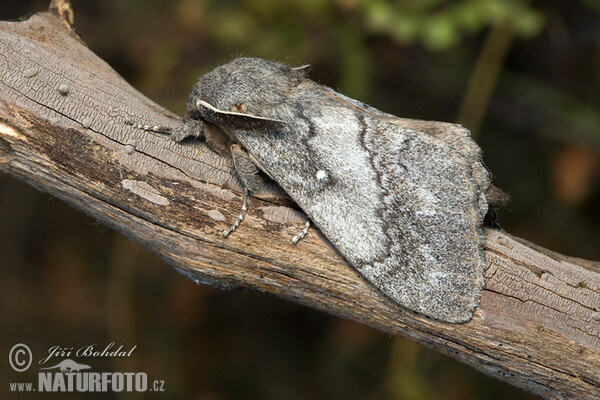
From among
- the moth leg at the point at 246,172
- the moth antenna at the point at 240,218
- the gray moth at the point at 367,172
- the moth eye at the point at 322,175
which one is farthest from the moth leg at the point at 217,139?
the moth eye at the point at 322,175

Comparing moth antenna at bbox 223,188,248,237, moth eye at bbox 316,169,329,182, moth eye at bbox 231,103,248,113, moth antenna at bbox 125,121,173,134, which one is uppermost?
moth eye at bbox 231,103,248,113

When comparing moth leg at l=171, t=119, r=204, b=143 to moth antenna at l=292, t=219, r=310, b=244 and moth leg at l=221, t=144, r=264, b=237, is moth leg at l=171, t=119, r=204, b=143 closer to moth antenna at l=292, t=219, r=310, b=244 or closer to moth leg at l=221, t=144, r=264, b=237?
moth leg at l=221, t=144, r=264, b=237

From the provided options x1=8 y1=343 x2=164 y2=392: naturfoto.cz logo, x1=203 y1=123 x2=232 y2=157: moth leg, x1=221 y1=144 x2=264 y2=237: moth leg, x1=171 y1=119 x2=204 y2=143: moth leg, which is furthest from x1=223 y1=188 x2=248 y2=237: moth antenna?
x1=8 y1=343 x2=164 y2=392: naturfoto.cz logo

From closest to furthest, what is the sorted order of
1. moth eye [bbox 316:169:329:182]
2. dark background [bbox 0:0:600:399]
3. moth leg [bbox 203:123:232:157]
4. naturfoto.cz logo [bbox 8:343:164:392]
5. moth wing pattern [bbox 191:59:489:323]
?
moth wing pattern [bbox 191:59:489:323], moth eye [bbox 316:169:329:182], moth leg [bbox 203:123:232:157], naturfoto.cz logo [bbox 8:343:164:392], dark background [bbox 0:0:600:399]

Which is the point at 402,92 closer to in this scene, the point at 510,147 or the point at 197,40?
the point at 510,147

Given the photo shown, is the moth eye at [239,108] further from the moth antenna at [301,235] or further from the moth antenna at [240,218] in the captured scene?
the moth antenna at [301,235]

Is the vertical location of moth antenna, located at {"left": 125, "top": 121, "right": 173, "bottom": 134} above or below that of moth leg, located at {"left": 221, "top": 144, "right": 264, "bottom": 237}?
above

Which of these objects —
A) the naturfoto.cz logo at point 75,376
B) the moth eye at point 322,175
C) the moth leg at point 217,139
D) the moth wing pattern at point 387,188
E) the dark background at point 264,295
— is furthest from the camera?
the dark background at point 264,295

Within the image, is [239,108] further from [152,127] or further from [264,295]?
[264,295]
